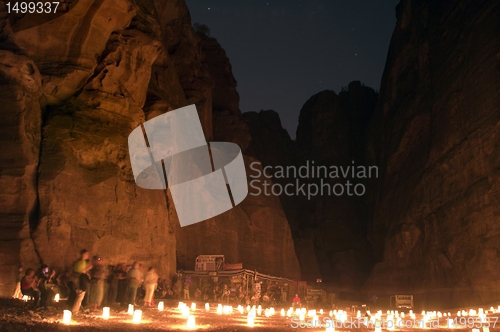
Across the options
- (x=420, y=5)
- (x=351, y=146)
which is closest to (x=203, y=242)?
(x=420, y=5)

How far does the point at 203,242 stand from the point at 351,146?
5231cm

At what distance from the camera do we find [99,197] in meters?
20.0

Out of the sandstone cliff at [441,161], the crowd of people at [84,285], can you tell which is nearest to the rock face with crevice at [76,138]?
the crowd of people at [84,285]

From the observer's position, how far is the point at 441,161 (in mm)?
48531

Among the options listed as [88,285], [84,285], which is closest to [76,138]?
[88,285]

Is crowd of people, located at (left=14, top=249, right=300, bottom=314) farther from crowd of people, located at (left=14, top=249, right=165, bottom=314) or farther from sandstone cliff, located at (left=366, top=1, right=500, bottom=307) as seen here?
sandstone cliff, located at (left=366, top=1, right=500, bottom=307)

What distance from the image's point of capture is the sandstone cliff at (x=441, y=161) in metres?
41.2

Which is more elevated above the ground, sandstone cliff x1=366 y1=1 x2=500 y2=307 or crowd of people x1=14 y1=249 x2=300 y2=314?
sandstone cliff x1=366 y1=1 x2=500 y2=307

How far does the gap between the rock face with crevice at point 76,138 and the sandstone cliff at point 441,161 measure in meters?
28.0

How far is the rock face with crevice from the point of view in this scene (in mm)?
16531

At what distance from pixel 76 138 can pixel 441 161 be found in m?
38.6

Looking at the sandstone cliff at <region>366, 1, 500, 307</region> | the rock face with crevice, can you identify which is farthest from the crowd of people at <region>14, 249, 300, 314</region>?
the sandstone cliff at <region>366, 1, 500, 307</region>

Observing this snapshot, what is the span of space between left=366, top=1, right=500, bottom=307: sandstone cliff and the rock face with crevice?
2797cm

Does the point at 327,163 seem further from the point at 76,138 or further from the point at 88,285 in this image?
the point at 88,285
